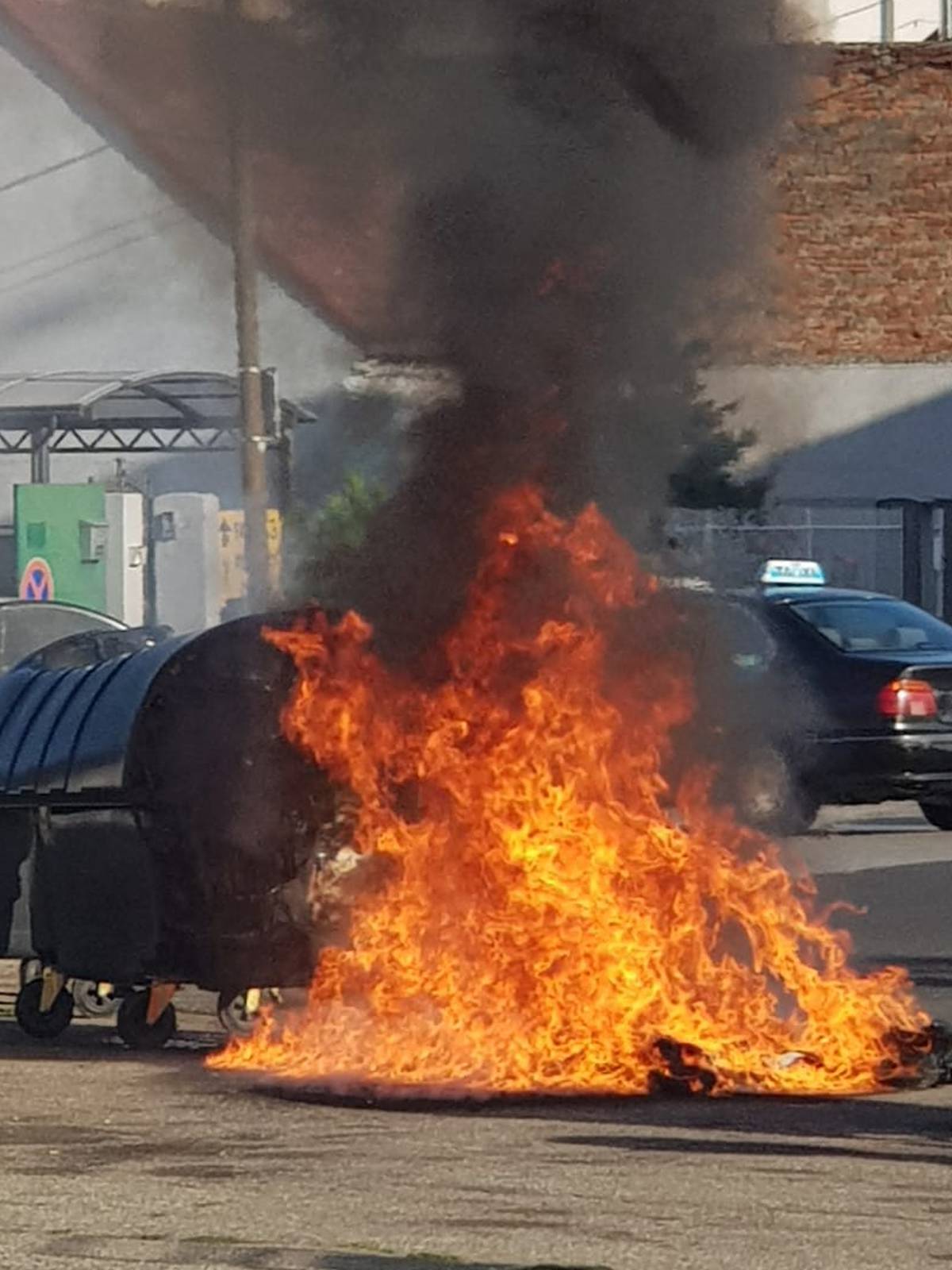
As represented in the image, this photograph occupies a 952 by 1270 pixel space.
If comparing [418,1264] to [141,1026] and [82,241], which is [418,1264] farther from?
[82,241]

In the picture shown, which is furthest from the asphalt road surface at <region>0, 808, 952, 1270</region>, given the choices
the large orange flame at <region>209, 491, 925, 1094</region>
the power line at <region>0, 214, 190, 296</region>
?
the power line at <region>0, 214, 190, 296</region>

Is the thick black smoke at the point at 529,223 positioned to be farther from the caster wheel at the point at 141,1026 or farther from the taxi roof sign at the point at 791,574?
the taxi roof sign at the point at 791,574

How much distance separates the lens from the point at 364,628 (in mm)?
9383

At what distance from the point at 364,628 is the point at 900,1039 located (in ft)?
7.25

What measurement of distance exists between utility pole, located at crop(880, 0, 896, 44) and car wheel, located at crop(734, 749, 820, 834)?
23.5m

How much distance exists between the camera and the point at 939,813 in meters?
19.4

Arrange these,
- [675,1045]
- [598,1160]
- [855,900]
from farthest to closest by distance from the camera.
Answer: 1. [855,900]
2. [675,1045]
3. [598,1160]

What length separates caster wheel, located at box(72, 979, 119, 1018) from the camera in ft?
34.7

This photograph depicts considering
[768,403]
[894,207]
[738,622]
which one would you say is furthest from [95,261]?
[894,207]

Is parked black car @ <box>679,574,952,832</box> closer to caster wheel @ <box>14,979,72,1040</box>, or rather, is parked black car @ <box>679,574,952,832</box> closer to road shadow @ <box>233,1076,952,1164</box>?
caster wheel @ <box>14,979,72,1040</box>

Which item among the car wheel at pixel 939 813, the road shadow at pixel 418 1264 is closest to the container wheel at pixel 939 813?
the car wheel at pixel 939 813

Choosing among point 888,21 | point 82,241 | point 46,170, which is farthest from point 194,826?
point 888,21

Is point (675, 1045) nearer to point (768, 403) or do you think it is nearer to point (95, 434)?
point (768, 403)

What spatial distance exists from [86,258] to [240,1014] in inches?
498
